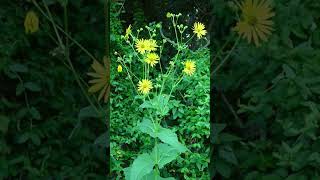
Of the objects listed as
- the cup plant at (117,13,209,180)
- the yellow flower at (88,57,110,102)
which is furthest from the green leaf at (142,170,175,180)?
the yellow flower at (88,57,110,102)

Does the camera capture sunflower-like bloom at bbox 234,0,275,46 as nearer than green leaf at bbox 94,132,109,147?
Yes

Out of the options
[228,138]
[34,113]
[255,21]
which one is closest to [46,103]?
[34,113]

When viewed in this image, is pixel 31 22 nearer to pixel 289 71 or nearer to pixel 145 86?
pixel 145 86

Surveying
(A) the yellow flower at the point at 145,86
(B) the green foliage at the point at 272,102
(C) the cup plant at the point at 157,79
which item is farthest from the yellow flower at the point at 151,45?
(B) the green foliage at the point at 272,102

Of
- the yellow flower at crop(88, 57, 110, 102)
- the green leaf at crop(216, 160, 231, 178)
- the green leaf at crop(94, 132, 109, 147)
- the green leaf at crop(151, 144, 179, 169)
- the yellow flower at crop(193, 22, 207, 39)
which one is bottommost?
the green leaf at crop(216, 160, 231, 178)

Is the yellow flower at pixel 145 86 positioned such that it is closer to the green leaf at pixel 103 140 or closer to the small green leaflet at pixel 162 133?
the small green leaflet at pixel 162 133

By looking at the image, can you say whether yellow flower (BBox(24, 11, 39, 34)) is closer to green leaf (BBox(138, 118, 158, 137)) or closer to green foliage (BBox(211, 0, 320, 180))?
green leaf (BBox(138, 118, 158, 137))

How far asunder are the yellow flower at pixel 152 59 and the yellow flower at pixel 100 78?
0.18 m

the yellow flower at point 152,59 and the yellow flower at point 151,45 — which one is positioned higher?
the yellow flower at point 151,45

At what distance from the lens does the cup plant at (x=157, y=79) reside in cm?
197

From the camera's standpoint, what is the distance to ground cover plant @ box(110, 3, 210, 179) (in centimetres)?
197

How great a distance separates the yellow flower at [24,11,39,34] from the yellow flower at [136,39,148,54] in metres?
0.42

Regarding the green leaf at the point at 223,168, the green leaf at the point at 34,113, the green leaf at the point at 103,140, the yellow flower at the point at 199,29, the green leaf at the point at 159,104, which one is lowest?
the green leaf at the point at 223,168

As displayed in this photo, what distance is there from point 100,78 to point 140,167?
40 cm
